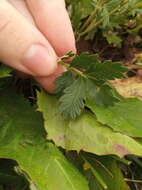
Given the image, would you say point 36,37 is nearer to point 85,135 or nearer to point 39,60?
point 39,60

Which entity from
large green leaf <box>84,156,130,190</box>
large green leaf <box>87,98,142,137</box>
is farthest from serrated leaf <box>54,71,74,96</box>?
large green leaf <box>84,156,130,190</box>

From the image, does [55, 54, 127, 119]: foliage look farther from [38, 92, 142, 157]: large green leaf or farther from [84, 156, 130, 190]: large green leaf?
[84, 156, 130, 190]: large green leaf

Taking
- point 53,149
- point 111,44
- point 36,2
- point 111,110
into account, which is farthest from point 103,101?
point 111,44

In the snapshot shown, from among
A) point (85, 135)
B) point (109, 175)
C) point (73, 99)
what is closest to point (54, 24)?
point (73, 99)

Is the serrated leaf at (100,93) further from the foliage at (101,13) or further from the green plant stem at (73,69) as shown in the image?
the foliage at (101,13)

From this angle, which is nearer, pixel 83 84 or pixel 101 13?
pixel 83 84

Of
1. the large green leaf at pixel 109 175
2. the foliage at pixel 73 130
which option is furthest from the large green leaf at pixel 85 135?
the large green leaf at pixel 109 175
